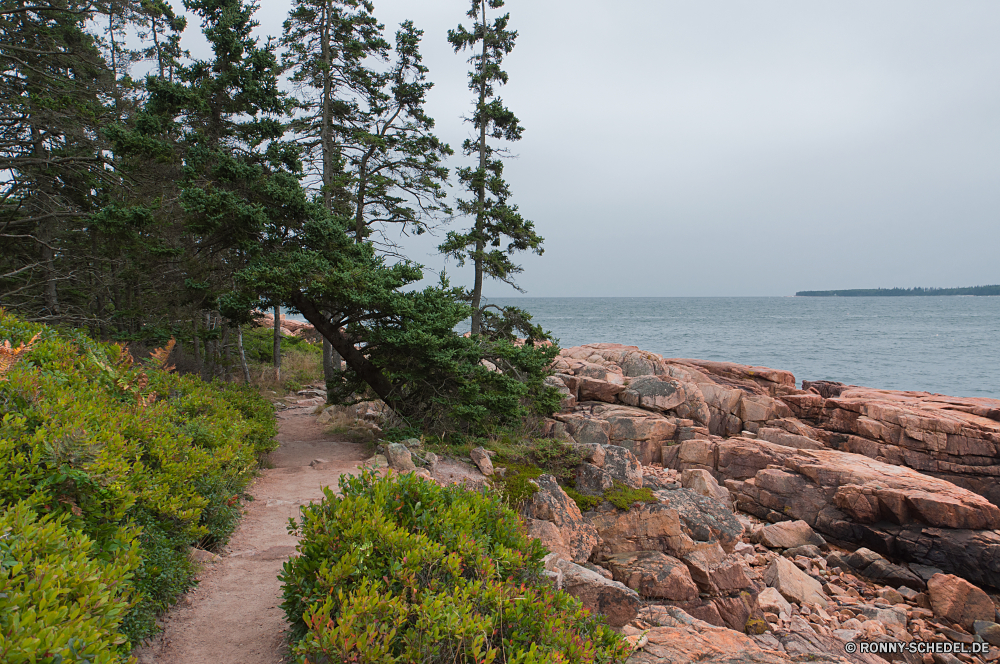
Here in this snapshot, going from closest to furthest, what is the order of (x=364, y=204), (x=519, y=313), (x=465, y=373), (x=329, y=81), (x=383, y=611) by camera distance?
(x=383, y=611) < (x=465, y=373) < (x=519, y=313) < (x=329, y=81) < (x=364, y=204)

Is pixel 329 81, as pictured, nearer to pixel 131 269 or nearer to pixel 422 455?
pixel 131 269

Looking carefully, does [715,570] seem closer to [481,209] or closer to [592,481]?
[592,481]

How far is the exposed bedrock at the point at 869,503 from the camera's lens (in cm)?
1116

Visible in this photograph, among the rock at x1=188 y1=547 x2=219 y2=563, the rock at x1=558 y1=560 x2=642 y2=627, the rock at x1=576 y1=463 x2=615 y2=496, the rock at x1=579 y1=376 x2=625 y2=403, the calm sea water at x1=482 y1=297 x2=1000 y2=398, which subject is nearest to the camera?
the rock at x1=188 y1=547 x2=219 y2=563

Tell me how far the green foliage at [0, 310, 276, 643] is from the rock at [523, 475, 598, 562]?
446 cm

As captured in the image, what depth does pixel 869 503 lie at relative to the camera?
12.3 meters

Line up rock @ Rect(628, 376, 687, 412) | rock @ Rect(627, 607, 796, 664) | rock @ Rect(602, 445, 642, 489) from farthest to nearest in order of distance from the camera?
1. rock @ Rect(628, 376, 687, 412)
2. rock @ Rect(602, 445, 642, 489)
3. rock @ Rect(627, 607, 796, 664)

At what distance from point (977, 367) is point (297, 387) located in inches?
1817

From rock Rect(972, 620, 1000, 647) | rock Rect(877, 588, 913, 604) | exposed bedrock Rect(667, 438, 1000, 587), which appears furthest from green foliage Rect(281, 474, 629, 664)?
exposed bedrock Rect(667, 438, 1000, 587)

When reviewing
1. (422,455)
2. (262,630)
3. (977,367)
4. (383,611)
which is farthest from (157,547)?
(977,367)

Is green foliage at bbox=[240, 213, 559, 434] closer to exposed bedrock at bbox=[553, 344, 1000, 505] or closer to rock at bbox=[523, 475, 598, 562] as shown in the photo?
rock at bbox=[523, 475, 598, 562]

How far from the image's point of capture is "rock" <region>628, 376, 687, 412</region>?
57.9ft

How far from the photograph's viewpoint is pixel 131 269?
44.9ft

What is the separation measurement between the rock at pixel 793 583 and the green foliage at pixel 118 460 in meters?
10.1
